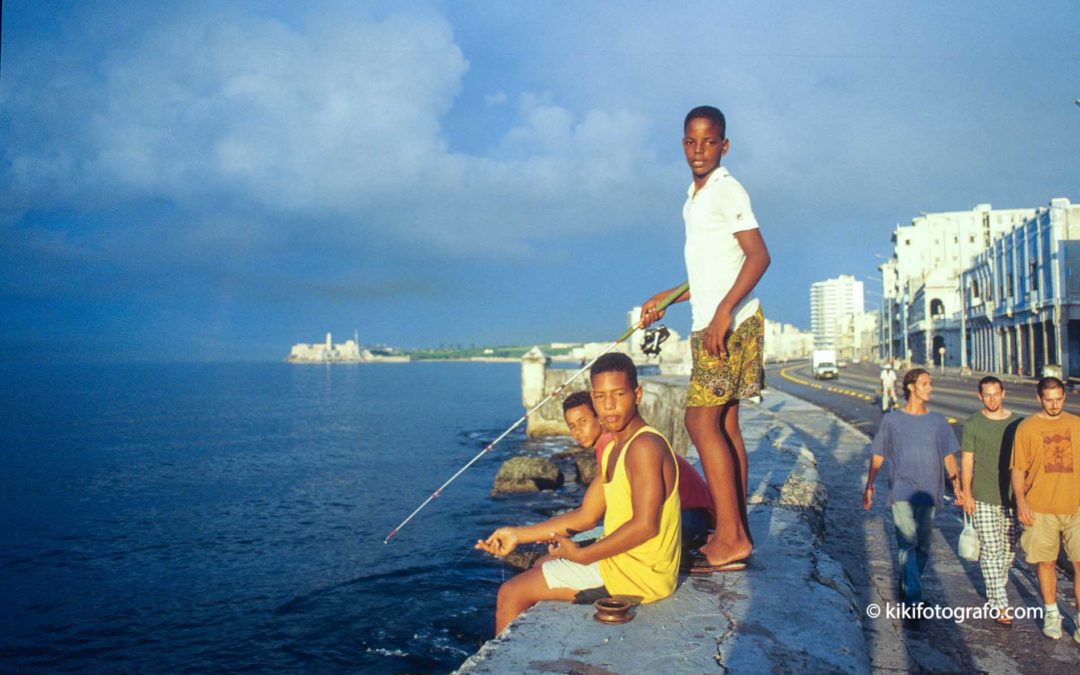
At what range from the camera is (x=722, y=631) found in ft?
8.87

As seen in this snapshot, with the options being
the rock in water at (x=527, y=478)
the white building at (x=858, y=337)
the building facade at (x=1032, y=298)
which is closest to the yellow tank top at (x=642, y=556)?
the rock in water at (x=527, y=478)

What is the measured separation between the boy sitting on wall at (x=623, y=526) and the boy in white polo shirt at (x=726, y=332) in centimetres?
47

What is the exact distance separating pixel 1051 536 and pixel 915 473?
80 cm

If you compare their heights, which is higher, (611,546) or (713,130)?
(713,130)

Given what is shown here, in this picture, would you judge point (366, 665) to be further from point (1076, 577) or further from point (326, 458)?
point (326, 458)

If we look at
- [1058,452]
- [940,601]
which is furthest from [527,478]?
[1058,452]

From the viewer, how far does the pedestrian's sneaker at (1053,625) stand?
4195 millimetres

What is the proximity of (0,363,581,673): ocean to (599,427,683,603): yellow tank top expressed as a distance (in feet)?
17.6

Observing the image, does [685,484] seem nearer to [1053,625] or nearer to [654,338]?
[654,338]

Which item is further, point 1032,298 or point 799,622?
point 1032,298

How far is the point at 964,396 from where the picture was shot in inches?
1048

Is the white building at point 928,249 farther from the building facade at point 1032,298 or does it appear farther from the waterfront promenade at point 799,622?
the waterfront promenade at point 799,622

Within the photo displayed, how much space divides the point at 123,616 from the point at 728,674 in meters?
10.8

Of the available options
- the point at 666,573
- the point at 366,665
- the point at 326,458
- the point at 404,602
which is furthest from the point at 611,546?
the point at 326,458
